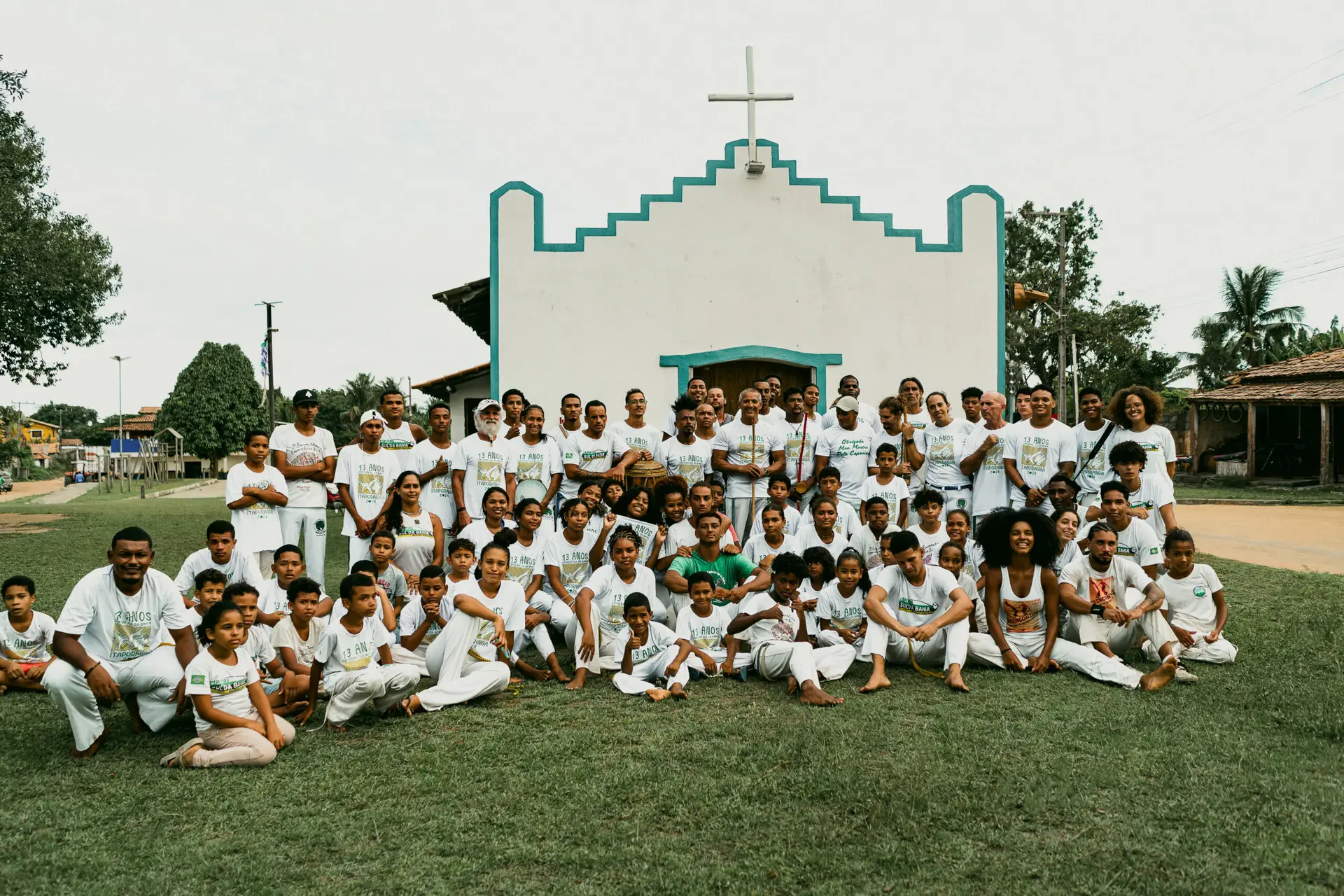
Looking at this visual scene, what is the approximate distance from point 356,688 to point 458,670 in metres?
0.77

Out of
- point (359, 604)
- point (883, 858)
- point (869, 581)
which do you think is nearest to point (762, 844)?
point (883, 858)

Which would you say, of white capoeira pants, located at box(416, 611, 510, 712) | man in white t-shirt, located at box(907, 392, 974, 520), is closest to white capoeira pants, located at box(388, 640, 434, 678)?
white capoeira pants, located at box(416, 611, 510, 712)

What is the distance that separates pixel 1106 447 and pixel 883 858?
483cm

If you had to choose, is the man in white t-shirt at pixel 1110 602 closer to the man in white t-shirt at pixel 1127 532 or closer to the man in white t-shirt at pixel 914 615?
the man in white t-shirt at pixel 1127 532

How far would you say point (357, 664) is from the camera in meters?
5.27

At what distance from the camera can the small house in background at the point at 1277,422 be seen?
79.0 ft

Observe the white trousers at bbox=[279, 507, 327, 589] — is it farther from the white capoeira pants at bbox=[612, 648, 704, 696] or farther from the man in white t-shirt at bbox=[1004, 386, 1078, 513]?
the man in white t-shirt at bbox=[1004, 386, 1078, 513]

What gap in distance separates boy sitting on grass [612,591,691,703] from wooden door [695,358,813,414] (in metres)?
5.66

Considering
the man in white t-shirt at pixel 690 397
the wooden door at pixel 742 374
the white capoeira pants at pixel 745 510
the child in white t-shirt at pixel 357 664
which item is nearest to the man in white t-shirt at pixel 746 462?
the white capoeira pants at pixel 745 510

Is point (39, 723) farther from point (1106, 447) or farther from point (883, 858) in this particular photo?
point (1106, 447)

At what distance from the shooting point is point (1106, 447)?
7.26 meters

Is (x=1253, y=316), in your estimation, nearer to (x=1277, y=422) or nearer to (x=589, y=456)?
(x=1277, y=422)

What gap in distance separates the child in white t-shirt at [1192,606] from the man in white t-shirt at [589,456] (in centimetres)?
385

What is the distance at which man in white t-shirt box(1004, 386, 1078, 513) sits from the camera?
7340mm
